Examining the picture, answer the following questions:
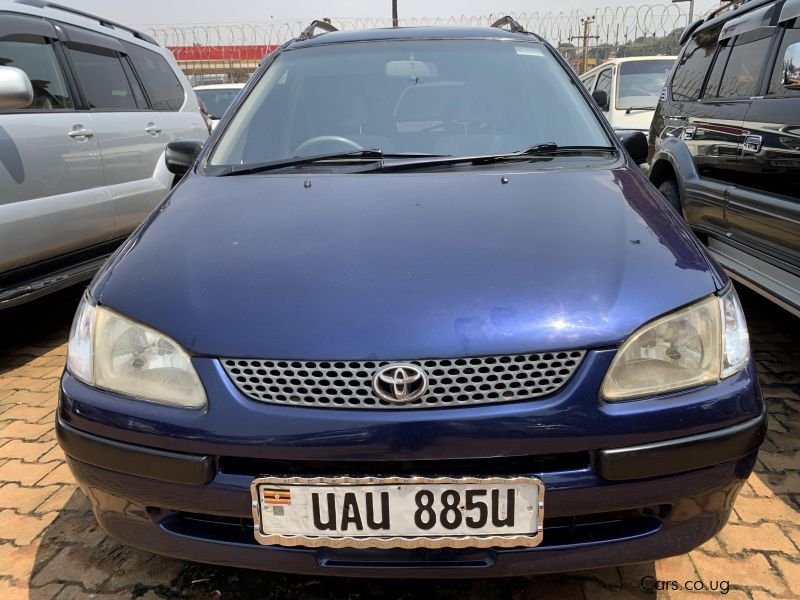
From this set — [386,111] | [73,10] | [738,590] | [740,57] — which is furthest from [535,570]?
[73,10]

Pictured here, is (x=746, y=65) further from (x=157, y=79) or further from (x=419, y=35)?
(x=157, y=79)

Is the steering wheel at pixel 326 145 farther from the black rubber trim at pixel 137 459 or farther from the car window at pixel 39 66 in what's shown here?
the car window at pixel 39 66

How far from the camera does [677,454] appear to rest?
56.2 inches

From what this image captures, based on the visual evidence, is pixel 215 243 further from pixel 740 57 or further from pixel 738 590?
pixel 740 57

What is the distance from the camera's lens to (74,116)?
3816mm

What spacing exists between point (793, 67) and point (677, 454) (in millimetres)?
1843

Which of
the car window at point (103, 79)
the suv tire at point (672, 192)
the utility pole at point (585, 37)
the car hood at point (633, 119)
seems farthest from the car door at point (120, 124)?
the utility pole at point (585, 37)

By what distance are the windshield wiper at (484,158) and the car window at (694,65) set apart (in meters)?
2.40

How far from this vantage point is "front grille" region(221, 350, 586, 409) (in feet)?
4.59

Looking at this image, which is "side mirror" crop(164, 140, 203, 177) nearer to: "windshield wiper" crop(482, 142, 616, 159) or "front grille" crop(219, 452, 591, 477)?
"windshield wiper" crop(482, 142, 616, 159)

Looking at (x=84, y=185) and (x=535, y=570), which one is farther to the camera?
(x=84, y=185)

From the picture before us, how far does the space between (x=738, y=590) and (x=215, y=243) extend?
1696mm

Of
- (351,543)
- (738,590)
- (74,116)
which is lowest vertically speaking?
(738,590)

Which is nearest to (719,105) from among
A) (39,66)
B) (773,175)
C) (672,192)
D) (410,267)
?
(672,192)
